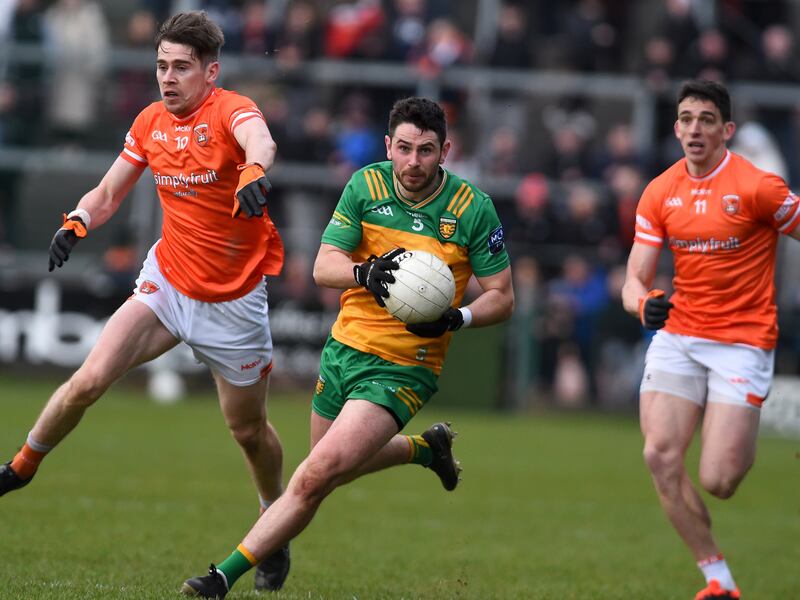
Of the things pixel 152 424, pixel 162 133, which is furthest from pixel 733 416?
pixel 152 424

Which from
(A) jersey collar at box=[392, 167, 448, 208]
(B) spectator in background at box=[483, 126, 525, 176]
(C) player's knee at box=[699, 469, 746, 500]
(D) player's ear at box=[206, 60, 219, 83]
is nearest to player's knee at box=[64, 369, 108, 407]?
(D) player's ear at box=[206, 60, 219, 83]

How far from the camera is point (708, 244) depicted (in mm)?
8188

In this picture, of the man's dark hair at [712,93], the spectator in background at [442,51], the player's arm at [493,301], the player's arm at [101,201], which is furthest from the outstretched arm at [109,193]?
the spectator in background at [442,51]

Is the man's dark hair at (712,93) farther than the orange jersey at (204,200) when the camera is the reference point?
Yes

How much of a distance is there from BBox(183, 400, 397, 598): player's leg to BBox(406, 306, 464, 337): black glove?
0.54 meters

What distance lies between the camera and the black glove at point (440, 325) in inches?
280

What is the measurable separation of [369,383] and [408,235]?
832 mm

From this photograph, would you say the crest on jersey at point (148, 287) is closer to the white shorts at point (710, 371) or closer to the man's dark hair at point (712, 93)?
the white shorts at point (710, 371)

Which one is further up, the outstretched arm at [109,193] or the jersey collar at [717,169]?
the jersey collar at [717,169]

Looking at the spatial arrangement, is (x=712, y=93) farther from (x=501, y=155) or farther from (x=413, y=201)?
(x=501, y=155)

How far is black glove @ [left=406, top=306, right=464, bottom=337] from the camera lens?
7102 millimetres

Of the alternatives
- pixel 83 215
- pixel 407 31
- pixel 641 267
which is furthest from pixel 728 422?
pixel 407 31

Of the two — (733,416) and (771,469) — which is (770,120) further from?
(733,416)

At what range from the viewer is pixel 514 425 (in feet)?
61.2
